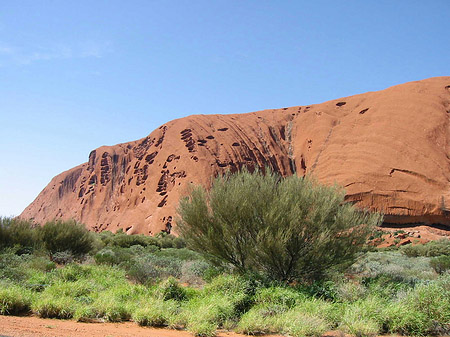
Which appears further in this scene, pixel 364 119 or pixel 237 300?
pixel 364 119

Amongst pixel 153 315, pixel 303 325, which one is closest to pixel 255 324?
pixel 303 325

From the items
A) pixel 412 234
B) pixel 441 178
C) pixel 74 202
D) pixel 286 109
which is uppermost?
pixel 286 109

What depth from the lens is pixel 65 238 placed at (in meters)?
18.8

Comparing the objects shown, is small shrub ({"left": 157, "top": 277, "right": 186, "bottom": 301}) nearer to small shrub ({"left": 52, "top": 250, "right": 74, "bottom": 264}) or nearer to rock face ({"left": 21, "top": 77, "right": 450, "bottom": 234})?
small shrub ({"left": 52, "top": 250, "right": 74, "bottom": 264})

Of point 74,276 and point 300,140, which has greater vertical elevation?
point 300,140

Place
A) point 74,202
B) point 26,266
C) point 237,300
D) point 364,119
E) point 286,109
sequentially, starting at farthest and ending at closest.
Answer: point 74,202
point 286,109
point 364,119
point 26,266
point 237,300

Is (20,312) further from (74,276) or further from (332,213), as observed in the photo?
(332,213)

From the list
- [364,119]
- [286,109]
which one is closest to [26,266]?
[364,119]

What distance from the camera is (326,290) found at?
966cm

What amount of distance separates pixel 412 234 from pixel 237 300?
34606 millimetres

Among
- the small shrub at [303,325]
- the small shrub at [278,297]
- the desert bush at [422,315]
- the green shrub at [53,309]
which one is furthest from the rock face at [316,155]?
the small shrub at [303,325]

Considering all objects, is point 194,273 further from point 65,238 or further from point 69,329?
point 65,238

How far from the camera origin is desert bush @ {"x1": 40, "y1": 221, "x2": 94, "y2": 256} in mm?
18594

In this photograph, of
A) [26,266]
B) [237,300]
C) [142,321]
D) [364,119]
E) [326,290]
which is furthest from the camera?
[364,119]
